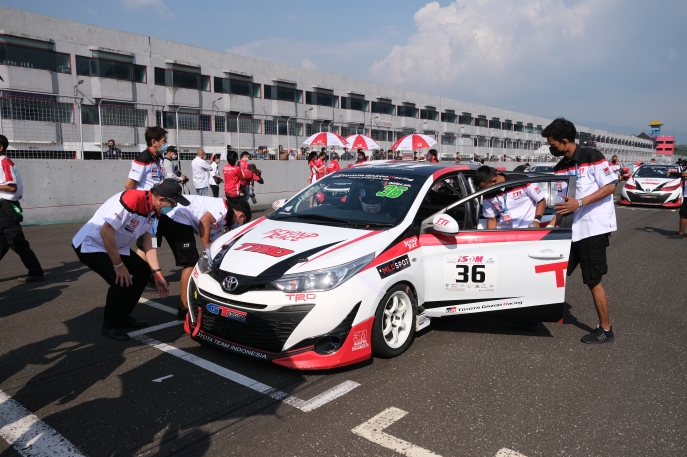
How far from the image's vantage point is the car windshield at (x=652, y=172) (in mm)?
18305

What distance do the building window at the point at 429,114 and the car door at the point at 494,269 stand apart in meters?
56.2

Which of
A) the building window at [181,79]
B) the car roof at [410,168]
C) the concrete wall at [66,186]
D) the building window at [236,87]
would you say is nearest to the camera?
the car roof at [410,168]

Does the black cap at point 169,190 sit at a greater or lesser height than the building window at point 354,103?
lesser

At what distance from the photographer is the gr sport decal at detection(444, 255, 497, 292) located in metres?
4.47

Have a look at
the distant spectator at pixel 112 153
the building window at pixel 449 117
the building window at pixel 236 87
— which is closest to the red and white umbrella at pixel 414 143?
the distant spectator at pixel 112 153

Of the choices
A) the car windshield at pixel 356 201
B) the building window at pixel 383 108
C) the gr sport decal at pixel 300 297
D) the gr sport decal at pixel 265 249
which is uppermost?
the building window at pixel 383 108

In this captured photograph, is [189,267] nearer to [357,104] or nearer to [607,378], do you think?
[607,378]

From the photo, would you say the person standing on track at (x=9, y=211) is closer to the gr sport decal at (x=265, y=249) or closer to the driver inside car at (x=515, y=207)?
the gr sport decal at (x=265, y=249)

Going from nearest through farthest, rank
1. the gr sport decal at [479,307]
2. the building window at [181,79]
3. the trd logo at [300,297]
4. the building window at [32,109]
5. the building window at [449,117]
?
1. the trd logo at [300,297]
2. the gr sport decal at [479,307]
3. the building window at [32,109]
4. the building window at [181,79]
5. the building window at [449,117]

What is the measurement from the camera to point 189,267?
5.14 m

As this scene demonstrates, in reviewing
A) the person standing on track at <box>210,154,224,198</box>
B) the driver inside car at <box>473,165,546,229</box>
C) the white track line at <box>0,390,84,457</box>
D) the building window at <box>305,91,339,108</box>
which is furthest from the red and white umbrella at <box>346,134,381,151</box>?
the building window at <box>305,91,339,108</box>

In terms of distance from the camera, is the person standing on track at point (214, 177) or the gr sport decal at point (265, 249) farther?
the person standing on track at point (214, 177)

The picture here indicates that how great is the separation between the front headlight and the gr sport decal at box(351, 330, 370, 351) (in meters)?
0.41

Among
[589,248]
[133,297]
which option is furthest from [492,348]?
[133,297]
